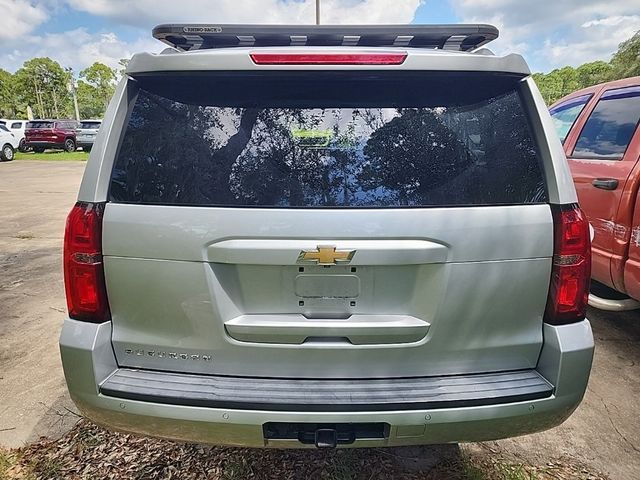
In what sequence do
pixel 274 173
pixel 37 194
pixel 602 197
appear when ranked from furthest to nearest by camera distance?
pixel 37 194 < pixel 602 197 < pixel 274 173

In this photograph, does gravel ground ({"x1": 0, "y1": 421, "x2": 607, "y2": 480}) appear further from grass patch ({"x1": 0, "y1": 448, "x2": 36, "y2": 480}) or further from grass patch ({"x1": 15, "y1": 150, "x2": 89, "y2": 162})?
grass patch ({"x1": 15, "y1": 150, "x2": 89, "y2": 162})

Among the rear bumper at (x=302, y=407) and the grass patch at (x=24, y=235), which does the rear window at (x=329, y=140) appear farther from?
the grass patch at (x=24, y=235)

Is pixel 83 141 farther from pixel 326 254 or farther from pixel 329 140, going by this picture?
pixel 326 254

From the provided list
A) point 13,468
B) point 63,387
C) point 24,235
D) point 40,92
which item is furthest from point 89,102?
point 13,468

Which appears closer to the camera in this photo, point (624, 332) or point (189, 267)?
point (189, 267)

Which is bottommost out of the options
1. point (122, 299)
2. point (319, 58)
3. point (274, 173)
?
point (122, 299)

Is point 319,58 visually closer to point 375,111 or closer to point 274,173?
point 375,111

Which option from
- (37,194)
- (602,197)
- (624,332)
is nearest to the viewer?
(602,197)

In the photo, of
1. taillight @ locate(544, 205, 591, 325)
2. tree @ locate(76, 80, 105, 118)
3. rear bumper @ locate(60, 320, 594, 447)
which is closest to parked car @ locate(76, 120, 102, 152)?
rear bumper @ locate(60, 320, 594, 447)

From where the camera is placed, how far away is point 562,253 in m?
1.76

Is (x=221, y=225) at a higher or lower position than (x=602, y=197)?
higher

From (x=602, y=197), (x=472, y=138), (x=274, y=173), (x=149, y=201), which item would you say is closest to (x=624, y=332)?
(x=602, y=197)

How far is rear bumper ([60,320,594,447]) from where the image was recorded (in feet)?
5.65

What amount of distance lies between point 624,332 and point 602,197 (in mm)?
1297
